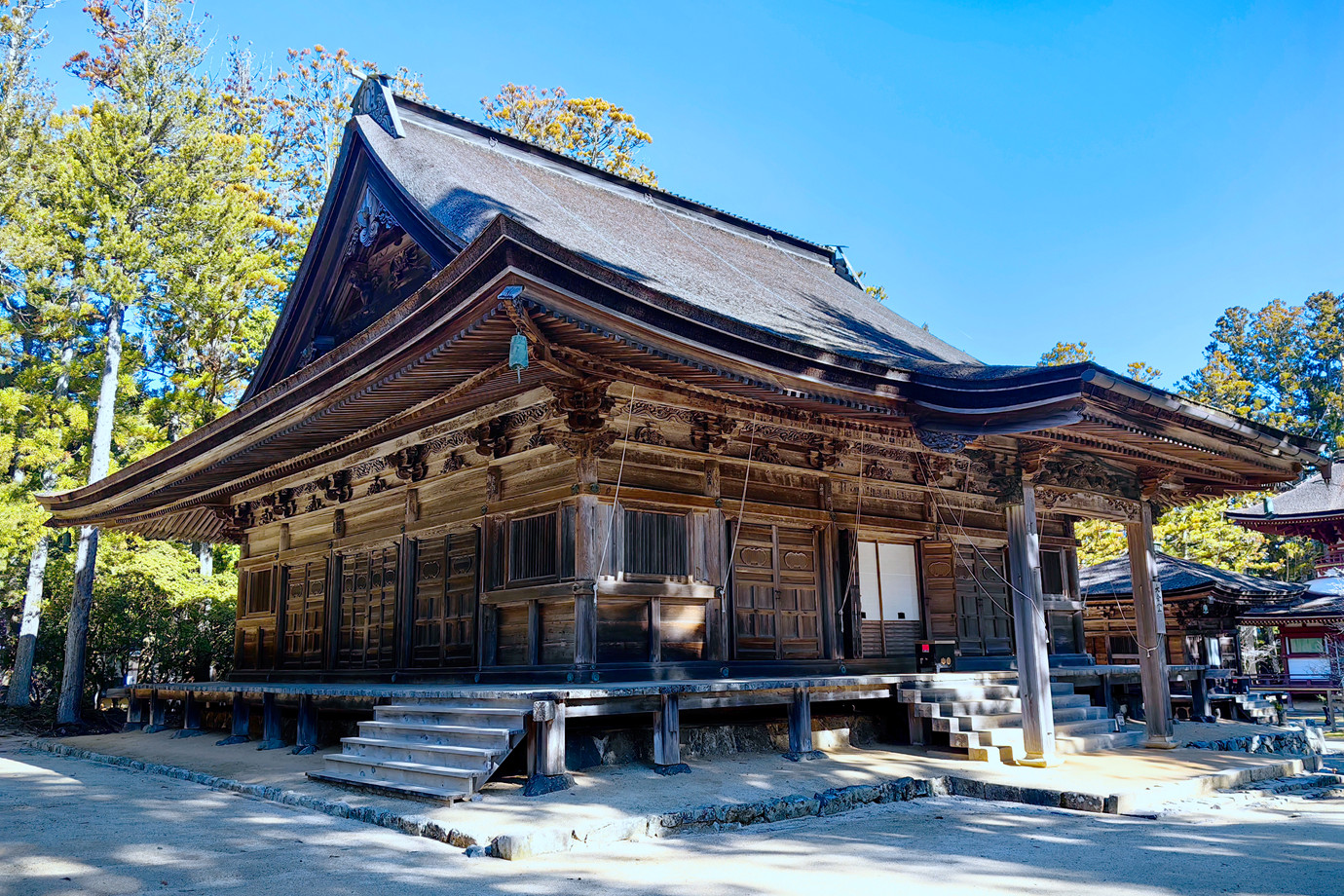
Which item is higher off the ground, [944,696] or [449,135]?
[449,135]

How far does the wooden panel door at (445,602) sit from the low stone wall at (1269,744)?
8.17 meters

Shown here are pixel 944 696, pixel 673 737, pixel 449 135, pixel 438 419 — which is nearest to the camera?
pixel 673 737

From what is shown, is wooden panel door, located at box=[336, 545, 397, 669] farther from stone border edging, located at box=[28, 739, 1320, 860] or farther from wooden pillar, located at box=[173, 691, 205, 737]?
stone border edging, located at box=[28, 739, 1320, 860]

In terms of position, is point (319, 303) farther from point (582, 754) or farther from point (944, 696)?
point (944, 696)

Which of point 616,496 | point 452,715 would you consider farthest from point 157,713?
point 616,496

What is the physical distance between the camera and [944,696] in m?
9.77

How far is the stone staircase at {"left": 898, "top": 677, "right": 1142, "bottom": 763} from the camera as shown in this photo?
348 inches

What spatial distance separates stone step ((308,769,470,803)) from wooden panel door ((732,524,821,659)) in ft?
13.6

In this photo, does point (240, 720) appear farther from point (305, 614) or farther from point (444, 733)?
point (444, 733)

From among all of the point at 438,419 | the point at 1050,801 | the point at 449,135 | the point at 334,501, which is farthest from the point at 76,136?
the point at 1050,801

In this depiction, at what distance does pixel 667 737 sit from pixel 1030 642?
357cm

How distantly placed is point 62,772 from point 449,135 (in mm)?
10481

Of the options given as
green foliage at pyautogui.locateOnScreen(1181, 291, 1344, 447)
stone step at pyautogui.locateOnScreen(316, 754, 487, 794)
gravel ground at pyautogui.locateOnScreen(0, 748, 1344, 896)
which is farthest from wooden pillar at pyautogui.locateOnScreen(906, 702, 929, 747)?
green foliage at pyautogui.locateOnScreen(1181, 291, 1344, 447)

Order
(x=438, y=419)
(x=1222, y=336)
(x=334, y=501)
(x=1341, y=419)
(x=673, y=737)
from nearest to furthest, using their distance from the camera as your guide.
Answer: (x=673, y=737) < (x=438, y=419) < (x=334, y=501) < (x=1341, y=419) < (x=1222, y=336)
